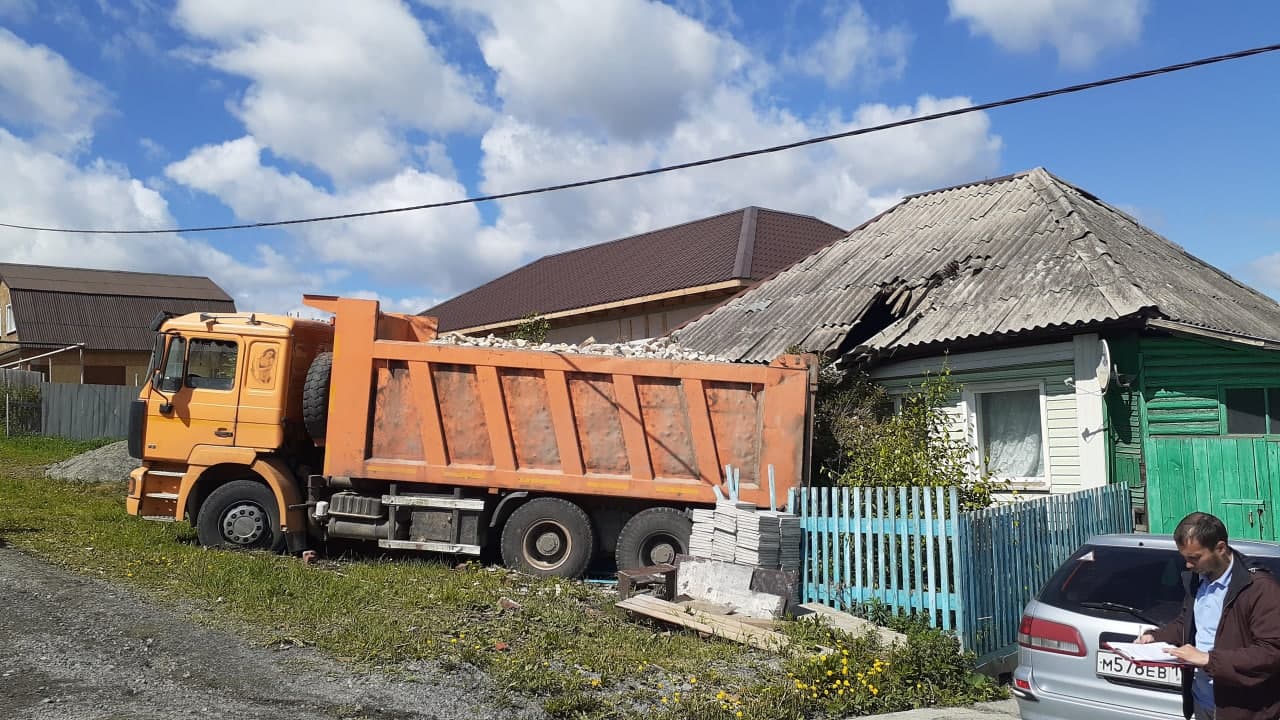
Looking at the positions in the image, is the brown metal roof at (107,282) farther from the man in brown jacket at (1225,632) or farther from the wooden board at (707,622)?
the man in brown jacket at (1225,632)

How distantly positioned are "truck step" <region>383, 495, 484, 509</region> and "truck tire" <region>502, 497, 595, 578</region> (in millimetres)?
498

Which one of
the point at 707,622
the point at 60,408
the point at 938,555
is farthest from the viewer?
the point at 60,408

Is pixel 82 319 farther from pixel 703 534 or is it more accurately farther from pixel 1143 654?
pixel 1143 654

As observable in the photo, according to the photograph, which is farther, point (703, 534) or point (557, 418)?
point (557, 418)

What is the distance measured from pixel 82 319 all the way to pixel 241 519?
28.5m

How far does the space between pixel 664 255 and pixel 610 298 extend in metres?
2.24

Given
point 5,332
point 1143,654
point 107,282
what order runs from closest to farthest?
point 1143,654 → point 5,332 → point 107,282

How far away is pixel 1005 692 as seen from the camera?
6984 millimetres

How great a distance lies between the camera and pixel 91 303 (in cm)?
3441

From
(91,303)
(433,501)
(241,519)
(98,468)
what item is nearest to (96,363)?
(91,303)

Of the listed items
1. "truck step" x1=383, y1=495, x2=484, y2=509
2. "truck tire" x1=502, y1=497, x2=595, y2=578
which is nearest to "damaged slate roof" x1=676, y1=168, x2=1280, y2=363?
"truck tire" x1=502, y1=497, x2=595, y2=578

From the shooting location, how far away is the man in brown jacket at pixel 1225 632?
142 inches

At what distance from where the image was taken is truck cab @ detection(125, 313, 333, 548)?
10.1 meters

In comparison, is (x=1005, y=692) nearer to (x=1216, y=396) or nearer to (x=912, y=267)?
(x=1216, y=396)
